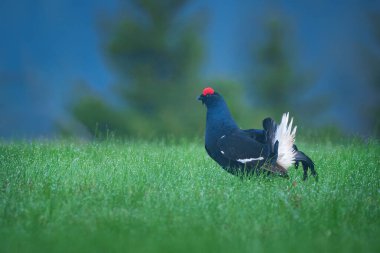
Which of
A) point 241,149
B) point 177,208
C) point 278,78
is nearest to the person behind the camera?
point 177,208

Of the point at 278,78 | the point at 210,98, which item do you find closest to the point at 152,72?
the point at 278,78

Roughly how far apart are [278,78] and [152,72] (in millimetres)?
6354

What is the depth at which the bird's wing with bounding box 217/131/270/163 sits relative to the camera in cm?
767

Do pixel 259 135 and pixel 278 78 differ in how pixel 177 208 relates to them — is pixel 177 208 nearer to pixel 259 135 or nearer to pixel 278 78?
pixel 259 135

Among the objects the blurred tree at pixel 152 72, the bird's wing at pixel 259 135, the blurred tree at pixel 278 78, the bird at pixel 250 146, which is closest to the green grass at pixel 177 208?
the bird at pixel 250 146

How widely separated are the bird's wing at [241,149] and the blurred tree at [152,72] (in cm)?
1536

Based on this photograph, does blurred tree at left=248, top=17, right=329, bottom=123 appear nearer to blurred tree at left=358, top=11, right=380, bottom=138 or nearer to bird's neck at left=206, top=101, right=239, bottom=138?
blurred tree at left=358, top=11, right=380, bottom=138

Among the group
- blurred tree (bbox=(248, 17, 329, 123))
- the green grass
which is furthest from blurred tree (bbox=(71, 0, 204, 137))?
Answer: the green grass

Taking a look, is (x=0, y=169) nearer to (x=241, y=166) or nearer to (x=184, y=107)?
(x=241, y=166)

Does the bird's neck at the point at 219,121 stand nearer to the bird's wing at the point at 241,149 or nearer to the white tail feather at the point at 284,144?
the bird's wing at the point at 241,149

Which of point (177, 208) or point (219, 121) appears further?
point (219, 121)

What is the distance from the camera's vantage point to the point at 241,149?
7.70 meters

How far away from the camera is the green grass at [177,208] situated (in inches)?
193

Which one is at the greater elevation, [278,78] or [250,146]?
[278,78]
